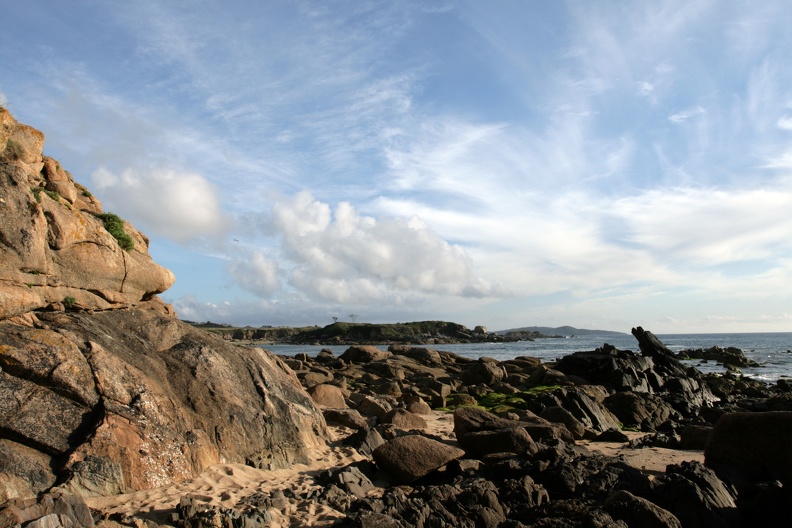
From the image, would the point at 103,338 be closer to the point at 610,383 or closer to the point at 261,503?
the point at 261,503

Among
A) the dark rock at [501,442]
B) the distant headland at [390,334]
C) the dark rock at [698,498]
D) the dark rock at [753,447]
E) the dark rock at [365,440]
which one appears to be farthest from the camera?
the distant headland at [390,334]

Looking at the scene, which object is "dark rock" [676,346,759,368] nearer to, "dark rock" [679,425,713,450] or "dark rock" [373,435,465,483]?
"dark rock" [679,425,713,450]

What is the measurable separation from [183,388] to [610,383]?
3219 cm

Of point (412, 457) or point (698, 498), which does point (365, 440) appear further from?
point (698, 498)

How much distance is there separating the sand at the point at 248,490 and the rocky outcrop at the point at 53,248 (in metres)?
4.75

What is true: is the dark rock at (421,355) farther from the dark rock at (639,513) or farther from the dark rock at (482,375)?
the dark rock at (639,513)

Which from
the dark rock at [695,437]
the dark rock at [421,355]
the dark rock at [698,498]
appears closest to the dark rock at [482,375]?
the dark rock at [421,355]

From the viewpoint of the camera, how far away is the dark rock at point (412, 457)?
12.7 m

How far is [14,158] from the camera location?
13852mm

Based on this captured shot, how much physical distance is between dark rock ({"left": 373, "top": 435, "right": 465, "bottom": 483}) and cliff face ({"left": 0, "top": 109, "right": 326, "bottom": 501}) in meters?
2.12

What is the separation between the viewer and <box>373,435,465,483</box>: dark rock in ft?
41.7

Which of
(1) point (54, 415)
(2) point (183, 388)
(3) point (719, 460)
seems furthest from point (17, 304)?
(3) point (719, 460)

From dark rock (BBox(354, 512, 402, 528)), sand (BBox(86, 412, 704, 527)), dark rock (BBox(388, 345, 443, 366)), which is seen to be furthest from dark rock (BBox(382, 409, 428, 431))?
dark rock (BBox(388, 345, 443, 366))

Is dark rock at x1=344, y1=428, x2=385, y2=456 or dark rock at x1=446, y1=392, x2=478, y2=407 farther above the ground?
dark rock at x1=344, y1=428, x2=385, y2=456
